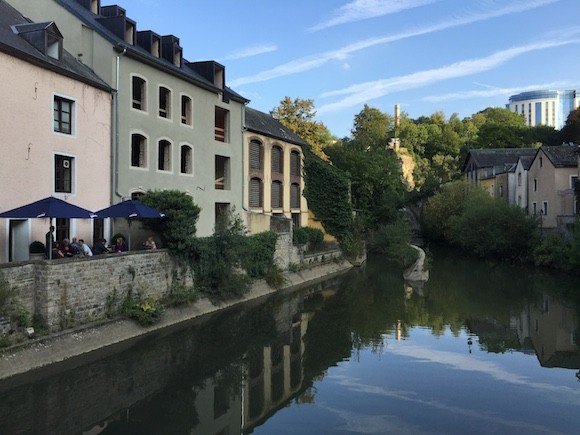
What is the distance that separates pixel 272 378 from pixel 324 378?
1.36 meters

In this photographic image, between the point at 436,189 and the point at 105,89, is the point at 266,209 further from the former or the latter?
the point at 436,189

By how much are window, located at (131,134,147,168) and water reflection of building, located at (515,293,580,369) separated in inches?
650

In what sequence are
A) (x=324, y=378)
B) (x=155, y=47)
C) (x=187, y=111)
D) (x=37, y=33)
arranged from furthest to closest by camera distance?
(x=187, y=111) < (x=155, y=47) < (x=37, y=33) < (x=324, y=378)

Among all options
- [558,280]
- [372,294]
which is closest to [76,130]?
[372,294]

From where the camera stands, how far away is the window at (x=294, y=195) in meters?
40.2

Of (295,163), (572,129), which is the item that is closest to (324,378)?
(295,163)

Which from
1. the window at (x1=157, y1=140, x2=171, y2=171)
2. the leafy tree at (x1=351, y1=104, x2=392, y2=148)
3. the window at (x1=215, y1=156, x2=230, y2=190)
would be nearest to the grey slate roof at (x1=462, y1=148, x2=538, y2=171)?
the leafy tree at (x1=351, y1=104, x2=392, y2=148)

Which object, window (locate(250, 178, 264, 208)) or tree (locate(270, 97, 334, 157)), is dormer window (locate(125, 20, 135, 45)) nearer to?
window (locate(250, 178, 264, 208))

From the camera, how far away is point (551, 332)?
20203 mm

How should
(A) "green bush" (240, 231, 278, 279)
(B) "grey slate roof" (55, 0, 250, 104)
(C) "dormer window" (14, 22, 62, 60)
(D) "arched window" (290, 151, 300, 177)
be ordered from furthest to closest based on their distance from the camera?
1. (D) "arched window" (290, 151, 300, 177)
2. (A) "green bush" (240, 231, 278, 279)
3. (B) "grey slate roof" (55, 0, 250, 104)
4. (C) "dormer window" (14, 22, 62, 60)

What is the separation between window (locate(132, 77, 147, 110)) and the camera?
2343cm

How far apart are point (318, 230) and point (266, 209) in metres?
4.92

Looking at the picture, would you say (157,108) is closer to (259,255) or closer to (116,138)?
(116,138)

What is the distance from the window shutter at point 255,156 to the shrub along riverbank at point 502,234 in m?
19.5
